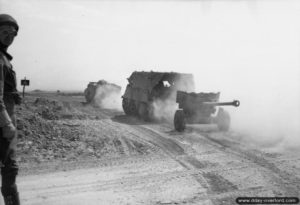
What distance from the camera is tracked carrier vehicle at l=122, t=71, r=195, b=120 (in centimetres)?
1850

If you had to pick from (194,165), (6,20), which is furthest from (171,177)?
(6,20)

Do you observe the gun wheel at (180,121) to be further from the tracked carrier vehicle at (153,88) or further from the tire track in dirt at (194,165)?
the tracked carrier vehicle at (153,88)

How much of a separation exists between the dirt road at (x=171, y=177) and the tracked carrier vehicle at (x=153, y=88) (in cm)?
680

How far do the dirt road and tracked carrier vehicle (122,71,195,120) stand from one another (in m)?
6.80

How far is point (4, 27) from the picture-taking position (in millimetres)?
4090

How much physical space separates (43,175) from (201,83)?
69.7 ft

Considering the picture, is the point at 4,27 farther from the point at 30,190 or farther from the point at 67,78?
the point at 67,78

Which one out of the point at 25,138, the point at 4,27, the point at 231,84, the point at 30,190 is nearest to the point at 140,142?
the point at 25,138

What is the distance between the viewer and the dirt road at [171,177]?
6410 millimetres

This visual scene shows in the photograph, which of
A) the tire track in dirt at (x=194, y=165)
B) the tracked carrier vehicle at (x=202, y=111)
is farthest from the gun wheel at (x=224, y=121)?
the tire track in dirt at (x=194, y=165)

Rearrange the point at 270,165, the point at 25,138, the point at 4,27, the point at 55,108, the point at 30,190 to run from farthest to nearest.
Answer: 1. the point at 55,108
2. the point at 25,138
3. the point at 270,165
4. the point at 30,190
5. the point at 4,27

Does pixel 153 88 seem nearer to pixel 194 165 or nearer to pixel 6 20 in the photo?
pixel 194 165

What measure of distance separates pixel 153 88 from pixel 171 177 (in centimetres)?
1095

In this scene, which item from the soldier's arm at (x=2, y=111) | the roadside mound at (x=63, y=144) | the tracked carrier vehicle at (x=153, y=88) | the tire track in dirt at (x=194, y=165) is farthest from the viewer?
the tracked carrier vehicle at (x=153, y=88)
